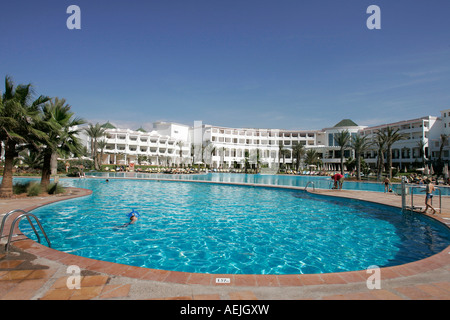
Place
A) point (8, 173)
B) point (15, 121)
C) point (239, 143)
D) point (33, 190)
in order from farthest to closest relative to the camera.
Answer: point (239, 143)
point (33, 190)
point (8, 173)
point (15, 121)

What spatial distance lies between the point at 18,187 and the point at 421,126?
57653mm

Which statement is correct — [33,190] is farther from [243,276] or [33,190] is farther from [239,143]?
[239,143]

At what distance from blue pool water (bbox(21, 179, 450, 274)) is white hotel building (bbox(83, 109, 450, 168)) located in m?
44.8

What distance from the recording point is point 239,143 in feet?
241

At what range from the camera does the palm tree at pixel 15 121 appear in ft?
32.6

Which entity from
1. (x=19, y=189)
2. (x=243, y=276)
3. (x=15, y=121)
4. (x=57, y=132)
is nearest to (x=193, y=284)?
(x=243, y=276)

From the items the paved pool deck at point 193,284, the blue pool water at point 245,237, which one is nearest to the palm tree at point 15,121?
the blue pool water at point 245,237

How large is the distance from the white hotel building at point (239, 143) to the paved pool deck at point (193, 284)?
50168 mm

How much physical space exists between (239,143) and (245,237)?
6689 cm

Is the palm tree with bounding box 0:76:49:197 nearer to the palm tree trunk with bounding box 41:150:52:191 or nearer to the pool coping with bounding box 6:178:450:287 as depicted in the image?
the palm tree trunk with bounding box 41:150:52:191

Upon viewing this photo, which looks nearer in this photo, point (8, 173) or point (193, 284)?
point (193, 284)
